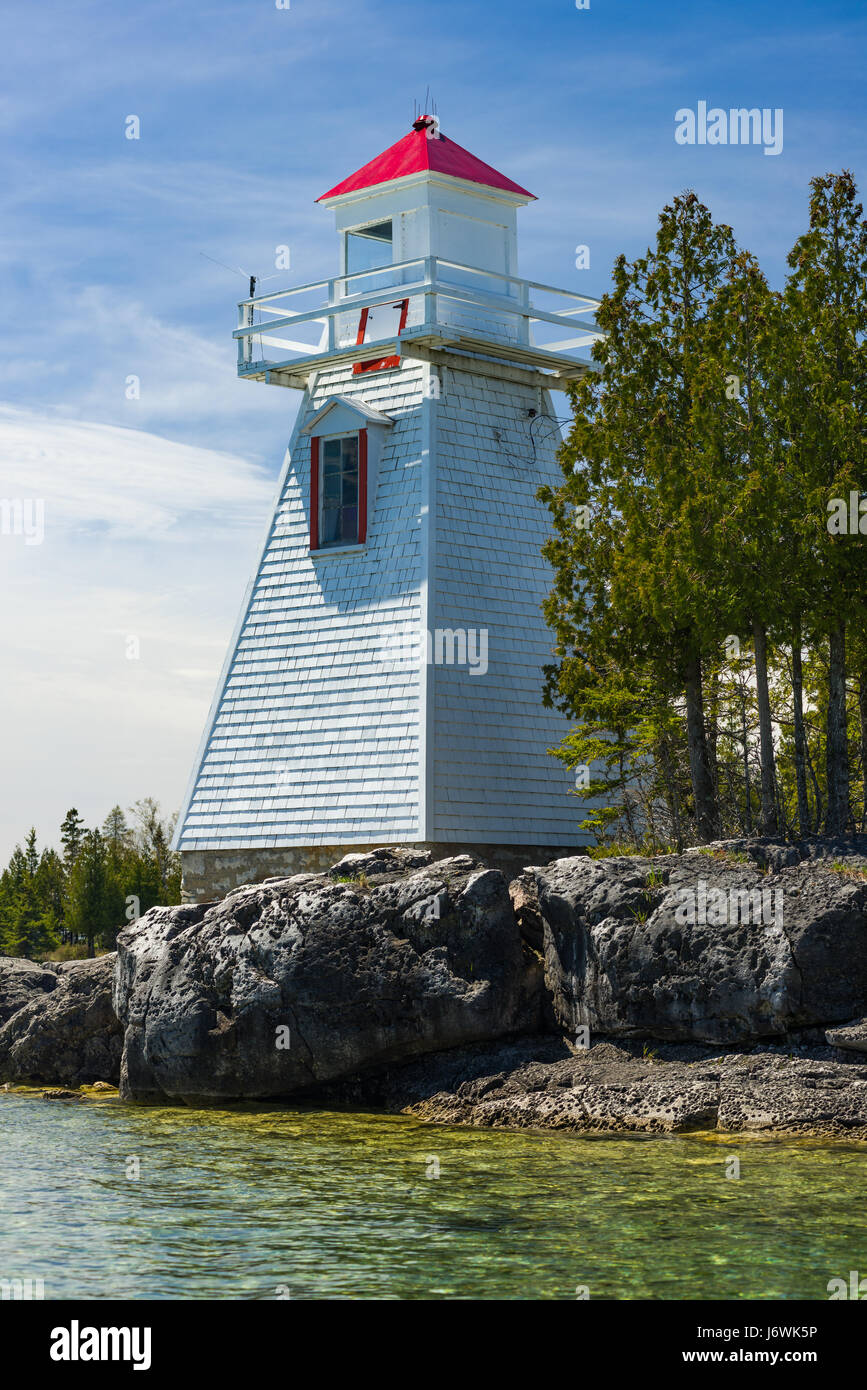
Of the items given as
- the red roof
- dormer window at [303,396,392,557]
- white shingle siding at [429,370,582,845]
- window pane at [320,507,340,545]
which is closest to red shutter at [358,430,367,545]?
dormer window at [303,396,392,557]

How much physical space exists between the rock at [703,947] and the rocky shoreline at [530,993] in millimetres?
21

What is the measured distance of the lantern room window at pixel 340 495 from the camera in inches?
880

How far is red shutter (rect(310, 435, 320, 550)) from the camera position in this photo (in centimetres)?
2255

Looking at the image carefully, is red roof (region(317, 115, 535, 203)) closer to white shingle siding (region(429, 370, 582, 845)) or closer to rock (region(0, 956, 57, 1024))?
white shingle siding (region(429, 370, 582, 845))

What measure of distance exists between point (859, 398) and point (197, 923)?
10194 mm

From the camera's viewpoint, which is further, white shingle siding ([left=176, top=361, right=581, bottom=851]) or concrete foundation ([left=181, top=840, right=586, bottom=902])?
white shingle siding ([left=176, top=361, right=581, bottom=851])

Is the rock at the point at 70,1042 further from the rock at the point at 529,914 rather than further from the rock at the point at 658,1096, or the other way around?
the rock at the point at 529,914

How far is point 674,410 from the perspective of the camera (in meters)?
19.5

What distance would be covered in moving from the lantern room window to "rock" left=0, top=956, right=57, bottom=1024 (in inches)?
303

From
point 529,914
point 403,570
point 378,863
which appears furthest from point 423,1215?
point 403,570
